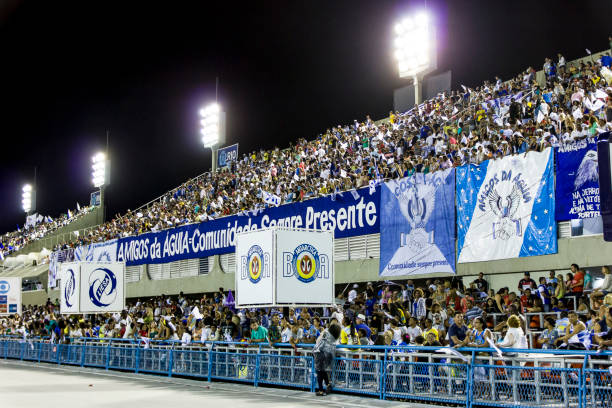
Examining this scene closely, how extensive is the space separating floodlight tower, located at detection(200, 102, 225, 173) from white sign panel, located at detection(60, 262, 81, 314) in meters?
23.2

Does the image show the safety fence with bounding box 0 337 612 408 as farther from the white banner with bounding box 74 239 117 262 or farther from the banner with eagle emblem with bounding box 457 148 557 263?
the white banner with bounding box 74 239 117 262

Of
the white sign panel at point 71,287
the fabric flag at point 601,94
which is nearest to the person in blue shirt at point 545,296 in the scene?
the fabric flag at point 601,94

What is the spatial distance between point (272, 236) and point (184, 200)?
2819 centimetres

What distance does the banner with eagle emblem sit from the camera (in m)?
18.6

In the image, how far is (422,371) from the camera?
1345 centimetres

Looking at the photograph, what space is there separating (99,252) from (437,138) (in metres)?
25.9

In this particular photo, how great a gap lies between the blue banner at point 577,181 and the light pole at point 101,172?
51773 millimetres

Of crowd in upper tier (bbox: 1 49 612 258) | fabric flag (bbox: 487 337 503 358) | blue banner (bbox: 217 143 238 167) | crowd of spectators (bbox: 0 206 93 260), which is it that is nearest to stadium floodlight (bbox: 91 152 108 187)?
crowd of spectators (bbox: 0 206 93 260)

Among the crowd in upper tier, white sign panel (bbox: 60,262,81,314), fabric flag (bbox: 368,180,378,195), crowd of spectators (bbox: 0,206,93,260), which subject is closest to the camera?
the crowd in upper tier

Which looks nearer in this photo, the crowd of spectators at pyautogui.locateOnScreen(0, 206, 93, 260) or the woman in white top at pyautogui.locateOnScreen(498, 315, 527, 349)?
the woman in white top at pyautogui.locateOnScreen(498, 315, 527, 349)

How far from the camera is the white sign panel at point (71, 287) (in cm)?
2589

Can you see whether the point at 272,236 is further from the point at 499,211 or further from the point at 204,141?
the point at 204,141

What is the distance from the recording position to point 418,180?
22.4 m

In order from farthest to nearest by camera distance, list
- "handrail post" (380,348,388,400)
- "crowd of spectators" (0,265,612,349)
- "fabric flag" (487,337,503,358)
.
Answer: "handrail post" (380,348,388,400) → "crowd of spectators" (0,265,612,349) → "fabric flag" (487,337,503,358)
